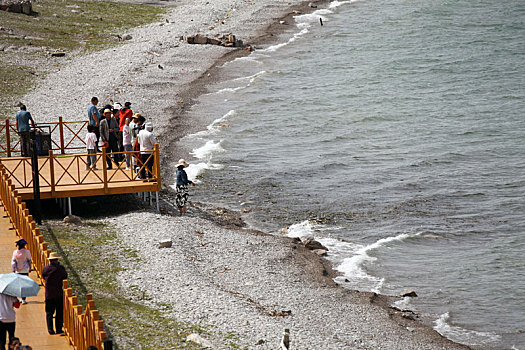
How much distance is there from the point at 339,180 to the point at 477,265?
→ 9.30m

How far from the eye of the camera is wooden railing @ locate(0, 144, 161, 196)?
2197 centimetres

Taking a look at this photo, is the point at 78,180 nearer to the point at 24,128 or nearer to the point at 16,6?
the point at 24,128

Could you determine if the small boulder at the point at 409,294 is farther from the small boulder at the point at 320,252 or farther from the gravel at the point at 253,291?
the small boulder at the point at 320,252

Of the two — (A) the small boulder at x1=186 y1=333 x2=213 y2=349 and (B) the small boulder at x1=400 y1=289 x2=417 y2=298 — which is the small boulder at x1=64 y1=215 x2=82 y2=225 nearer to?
(A) the small boulder at x1=186 y1=333 x2=213 y2=349

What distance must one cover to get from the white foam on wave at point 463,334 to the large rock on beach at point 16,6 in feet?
163

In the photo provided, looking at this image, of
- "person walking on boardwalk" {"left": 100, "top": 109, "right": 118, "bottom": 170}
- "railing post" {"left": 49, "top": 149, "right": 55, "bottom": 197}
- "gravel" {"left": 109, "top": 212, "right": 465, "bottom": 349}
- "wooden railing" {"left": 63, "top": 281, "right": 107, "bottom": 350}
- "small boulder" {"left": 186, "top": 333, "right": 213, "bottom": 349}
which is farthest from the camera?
"person walking on boardwalk" {"left": 100, "top": 109, "right": 118, "bottom": 170}

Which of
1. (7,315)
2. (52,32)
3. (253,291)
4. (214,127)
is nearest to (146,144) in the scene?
(253,291)

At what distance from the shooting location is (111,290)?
17844mm

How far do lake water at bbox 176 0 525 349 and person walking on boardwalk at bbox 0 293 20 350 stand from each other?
10877mm

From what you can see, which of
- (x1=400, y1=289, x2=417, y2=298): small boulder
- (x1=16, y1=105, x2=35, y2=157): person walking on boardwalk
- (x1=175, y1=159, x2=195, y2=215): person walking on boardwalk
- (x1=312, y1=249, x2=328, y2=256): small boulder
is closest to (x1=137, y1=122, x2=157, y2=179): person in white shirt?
(x1=175, y1=159, x2=195, y2=215): person walking on boardwalk

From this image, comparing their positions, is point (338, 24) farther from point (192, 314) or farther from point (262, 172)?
point (192, 314)

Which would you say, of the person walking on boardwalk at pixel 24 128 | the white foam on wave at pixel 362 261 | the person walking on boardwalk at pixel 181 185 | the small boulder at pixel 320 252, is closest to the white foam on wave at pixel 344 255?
the white foam on wave at pixel 362 261

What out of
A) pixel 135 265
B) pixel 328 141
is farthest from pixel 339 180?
pixel 135 265

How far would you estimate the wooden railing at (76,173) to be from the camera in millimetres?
21969
